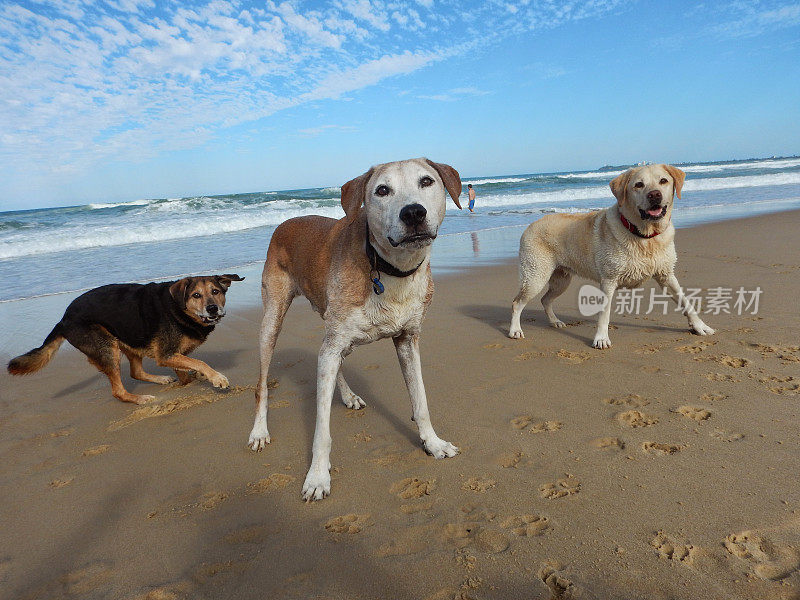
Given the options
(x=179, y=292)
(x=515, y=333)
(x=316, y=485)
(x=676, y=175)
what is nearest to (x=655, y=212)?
(x=676, y=175)

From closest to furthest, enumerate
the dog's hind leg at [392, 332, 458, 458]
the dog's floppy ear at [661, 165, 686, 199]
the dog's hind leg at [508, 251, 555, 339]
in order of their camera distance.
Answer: the dog's hind leg at [392, 332, 458, 458] → the dog's floppy ear at [661, 165, 686, 199] → the dog's hind leg at [508, 251, 555, 339]

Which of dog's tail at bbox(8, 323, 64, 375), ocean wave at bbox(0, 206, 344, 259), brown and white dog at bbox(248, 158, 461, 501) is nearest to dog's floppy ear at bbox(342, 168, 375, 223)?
brown and white dog at bbox(248, 158, 461, 501)

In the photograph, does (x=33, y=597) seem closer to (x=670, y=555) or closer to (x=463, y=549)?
(x=463, y=549)

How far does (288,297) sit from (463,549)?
245cm

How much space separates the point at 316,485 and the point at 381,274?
1.27 m

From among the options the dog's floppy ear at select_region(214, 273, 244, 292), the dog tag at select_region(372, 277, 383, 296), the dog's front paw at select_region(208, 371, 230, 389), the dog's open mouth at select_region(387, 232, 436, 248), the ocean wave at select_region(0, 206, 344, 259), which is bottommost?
the dog's front paw at select_region(208, 371, 230, 389)

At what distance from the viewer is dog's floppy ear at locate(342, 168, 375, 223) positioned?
2.71m

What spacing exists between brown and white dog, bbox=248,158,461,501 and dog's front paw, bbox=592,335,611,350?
2.47 m

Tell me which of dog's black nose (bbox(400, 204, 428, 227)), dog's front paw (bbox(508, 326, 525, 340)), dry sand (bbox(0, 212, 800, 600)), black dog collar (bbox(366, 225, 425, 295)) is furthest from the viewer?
dog's front paw (bbox(508, 326, 525, 340))

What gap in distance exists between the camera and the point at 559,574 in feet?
6.02

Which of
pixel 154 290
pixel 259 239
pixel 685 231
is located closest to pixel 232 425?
pixel 154 290

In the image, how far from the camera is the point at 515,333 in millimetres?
5223

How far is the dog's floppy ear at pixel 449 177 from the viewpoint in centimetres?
278

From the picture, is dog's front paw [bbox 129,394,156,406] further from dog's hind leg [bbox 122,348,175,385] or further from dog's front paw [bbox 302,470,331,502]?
dog's front paw [bbox 302,470,331,502]
